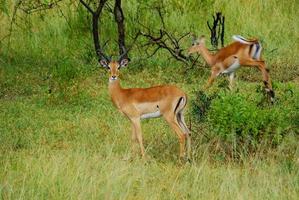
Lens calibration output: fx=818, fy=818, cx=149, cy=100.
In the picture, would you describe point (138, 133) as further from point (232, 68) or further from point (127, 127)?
point (232, 68)

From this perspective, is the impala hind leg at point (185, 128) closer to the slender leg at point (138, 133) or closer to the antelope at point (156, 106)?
the antelope at point (156, 106)

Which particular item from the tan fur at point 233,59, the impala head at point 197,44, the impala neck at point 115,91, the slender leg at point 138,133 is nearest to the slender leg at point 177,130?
the slender leg at point 138,133

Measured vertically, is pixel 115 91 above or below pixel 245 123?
above

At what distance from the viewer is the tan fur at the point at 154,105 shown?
6.83m

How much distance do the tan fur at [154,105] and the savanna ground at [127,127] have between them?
0.19 metres

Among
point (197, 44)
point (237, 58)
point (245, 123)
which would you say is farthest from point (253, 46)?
point (245, 123)

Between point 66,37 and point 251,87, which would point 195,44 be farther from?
point 66,37

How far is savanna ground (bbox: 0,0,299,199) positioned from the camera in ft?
18.8

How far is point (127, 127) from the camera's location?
789 centimetres

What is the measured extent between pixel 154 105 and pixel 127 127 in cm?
104

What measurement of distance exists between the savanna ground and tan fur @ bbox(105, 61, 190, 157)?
19 centimetres

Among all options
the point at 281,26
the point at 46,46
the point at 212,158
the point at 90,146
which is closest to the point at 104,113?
the point at 90,146

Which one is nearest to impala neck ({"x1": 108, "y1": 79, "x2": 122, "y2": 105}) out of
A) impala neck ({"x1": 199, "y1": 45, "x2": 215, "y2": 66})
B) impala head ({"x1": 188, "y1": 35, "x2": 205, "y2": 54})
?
impala neck ({"x1": 199, "y1": 45, "x2": 215, "y2": 66})

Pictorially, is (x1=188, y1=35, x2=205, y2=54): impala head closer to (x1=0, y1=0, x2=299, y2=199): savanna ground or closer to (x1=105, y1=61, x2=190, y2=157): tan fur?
(x1=0, y1=0, x2=299, y2=199): savanna ground
